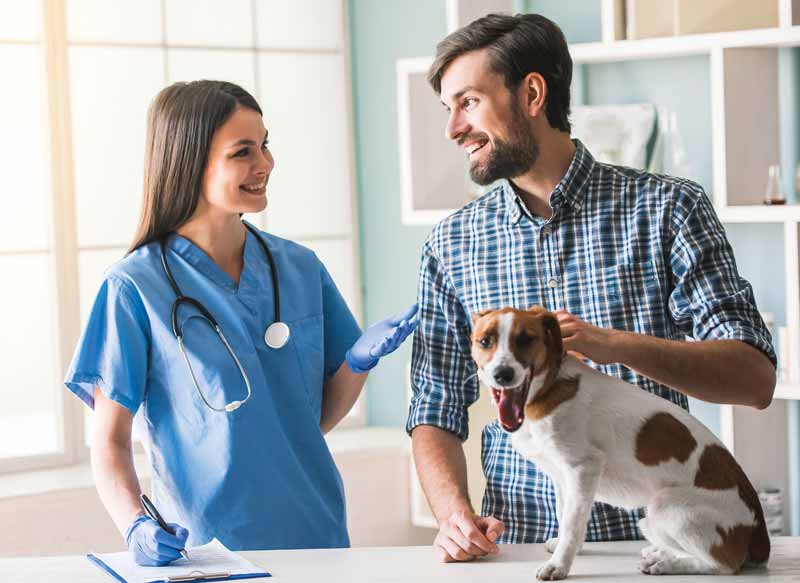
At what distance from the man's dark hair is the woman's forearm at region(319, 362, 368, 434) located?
61cm

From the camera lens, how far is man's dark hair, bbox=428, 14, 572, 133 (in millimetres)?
1707

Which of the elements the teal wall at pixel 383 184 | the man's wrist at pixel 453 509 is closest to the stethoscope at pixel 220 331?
the man's wrist at pixel 453 509

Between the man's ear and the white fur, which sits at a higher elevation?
the man's ear

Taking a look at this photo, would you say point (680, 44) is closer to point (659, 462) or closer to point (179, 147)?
point (179, 147)

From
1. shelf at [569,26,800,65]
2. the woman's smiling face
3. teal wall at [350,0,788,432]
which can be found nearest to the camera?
the woman's smiling face

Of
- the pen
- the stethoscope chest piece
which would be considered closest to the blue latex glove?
the pen

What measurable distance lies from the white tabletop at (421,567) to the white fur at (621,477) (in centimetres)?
4

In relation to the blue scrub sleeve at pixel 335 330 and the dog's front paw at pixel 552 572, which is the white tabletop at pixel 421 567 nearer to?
the dog's front paw at pixel 552 572

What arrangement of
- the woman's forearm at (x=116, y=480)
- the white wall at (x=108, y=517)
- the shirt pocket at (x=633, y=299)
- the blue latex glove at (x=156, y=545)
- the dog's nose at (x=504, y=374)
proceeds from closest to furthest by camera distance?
1. the dog's nose at (x=504, y=374)
2. the blue latex glove at (x=156, y=545)
3. the shirt pocket at (x=633, y=299)
4. the woman's forearm at (x=116, y=480)
5. the white wall at (x=108, y=517)

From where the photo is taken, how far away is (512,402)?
1.32 meters

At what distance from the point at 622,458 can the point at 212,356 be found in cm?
79

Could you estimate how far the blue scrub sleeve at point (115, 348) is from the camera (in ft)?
6.03

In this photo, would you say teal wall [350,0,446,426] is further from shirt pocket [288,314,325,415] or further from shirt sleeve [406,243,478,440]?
shirt sleeve [406,243,478,440]

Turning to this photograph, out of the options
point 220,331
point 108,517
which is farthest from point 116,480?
point 108,517
